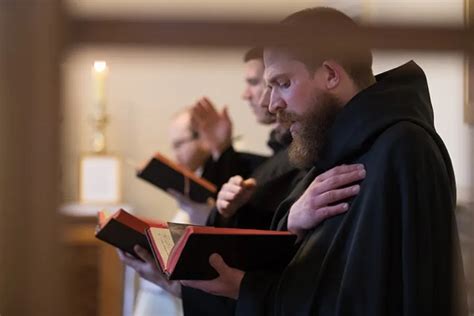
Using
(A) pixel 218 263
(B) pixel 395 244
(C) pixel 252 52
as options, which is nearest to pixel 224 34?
(C) pixel 252 52

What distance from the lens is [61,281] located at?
579mm

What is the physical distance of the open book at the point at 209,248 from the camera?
1.29m

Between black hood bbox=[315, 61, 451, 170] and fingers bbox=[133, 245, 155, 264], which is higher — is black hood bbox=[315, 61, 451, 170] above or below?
above

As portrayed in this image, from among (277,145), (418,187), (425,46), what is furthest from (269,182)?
(425,46)

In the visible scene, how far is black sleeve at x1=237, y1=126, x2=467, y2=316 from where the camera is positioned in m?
1.23

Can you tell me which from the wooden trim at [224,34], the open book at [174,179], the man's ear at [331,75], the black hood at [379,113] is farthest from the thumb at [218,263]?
the open book at [174,179]

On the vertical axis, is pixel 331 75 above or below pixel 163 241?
above

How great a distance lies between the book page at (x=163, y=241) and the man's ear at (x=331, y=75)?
0.40m

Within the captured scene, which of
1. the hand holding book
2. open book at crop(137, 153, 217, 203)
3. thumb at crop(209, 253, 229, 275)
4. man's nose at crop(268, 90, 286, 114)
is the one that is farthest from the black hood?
open book at crop(137, 153, 217, 203)

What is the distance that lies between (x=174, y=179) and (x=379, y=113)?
3.59ft

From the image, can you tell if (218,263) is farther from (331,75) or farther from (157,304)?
(157,304)

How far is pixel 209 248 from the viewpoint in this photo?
52.7 inches

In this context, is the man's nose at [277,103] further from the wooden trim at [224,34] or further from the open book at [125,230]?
the wooden trim at [224,34]

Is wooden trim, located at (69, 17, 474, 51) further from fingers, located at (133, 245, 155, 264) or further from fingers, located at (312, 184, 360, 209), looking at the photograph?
fingers, located at (133, 245, 155, 264)
